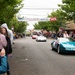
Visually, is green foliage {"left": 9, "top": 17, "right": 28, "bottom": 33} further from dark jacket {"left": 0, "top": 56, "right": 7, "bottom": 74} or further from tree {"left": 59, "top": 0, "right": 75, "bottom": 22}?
dark jacket {"left": 0, "top": 56, "right": 7, "bottom": 74}

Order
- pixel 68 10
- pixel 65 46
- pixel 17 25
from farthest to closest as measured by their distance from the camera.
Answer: pixel 17 25 → pixel 68 10 → pixel 65 46

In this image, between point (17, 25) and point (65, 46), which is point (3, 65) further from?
point (17, 25)

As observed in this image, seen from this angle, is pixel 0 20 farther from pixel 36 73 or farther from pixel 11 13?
pixel 36 73

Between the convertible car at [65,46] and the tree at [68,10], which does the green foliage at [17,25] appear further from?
the convertible car at [65,46]

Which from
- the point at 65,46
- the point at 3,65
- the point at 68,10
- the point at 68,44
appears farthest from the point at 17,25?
the point at 3,65

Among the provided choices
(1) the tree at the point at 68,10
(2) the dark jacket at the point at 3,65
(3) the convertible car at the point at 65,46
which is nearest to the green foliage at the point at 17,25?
(1) the tree at the point at 68,10

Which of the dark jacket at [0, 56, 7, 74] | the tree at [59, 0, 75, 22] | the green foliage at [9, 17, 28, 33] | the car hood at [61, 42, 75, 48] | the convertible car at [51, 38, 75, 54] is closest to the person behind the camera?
the dark jacket at [0, 56, 7, 74]

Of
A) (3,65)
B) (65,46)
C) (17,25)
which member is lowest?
(17,25)

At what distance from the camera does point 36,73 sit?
398 inches

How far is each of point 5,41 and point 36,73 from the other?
8.10ft

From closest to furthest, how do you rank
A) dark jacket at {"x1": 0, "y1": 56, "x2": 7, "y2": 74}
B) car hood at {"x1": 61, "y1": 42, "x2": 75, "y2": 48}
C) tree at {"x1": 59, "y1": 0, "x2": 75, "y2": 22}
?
dark jacket at {"x1": 0, "y1": 56, "x2": 7, "y2": 74}, car hood at {"x1": 61, "y1": 42, "x2": 75, "y2": 48}, tree at {"x1": 59, "y1": 0, "x2": 75, "y2": 22}

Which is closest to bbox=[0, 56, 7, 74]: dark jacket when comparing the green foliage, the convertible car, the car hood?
the convertible car

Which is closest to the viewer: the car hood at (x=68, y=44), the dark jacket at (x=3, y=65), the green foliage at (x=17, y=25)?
the dark jacket at (x=3, y=65)

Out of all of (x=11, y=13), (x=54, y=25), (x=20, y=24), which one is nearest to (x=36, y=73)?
(x=11, y=13)
